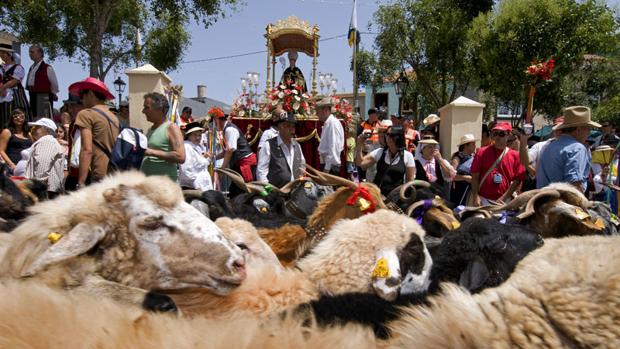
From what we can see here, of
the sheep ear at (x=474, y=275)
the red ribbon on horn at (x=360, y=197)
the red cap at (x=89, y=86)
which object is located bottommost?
the sheep ear at (x=474, y=275)

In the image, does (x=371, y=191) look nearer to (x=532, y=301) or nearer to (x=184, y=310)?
(x=184, y=310)

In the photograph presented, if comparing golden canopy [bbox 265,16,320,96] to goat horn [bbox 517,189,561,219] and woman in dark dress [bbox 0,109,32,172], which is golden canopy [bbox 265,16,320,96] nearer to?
woman in dark dress [bbox 0,109,32,172]

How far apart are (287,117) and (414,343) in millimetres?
5882

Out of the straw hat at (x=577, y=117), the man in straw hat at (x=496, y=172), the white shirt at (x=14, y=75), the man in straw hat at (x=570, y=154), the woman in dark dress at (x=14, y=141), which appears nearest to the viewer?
the man in straw hat at (x=570, y=154)

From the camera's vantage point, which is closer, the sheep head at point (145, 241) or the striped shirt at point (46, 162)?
the sheep head at point (145, 241)

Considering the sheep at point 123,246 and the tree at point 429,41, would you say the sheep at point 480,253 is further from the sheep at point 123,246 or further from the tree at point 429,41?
the tree at point 429,41

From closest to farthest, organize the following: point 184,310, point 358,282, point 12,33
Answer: point 184,310 → point 358,282 → point 12,33

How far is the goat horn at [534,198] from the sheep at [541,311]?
2.88m

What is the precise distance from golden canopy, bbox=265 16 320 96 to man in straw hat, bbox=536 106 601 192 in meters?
12.0

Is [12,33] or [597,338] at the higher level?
[12,33]

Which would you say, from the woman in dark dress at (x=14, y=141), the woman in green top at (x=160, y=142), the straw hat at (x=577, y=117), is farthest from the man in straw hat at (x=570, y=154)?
the woman in dark dress at (x=14, y=141)

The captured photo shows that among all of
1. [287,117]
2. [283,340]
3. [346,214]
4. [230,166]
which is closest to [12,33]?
[230,166]

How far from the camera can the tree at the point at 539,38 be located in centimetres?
2081

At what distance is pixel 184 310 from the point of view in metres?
1.94
